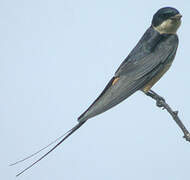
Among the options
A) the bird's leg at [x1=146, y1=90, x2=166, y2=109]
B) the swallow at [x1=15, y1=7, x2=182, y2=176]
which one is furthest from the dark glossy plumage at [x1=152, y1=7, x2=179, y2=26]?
the bird's leg at [x1=146, y1=90, x2=166, y2=109]

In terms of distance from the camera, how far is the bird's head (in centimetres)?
350

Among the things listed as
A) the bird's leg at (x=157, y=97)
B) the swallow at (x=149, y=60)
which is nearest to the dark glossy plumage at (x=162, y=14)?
the swallow at (x=149, y=60)

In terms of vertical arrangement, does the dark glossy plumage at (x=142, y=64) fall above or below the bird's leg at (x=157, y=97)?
above

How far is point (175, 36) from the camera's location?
3.76 meters

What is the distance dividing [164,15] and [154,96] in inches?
28.5

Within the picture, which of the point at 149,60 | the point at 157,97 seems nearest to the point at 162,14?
the point at 149,60

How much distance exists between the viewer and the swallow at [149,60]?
3.32 metres

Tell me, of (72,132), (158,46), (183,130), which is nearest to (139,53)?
(158,46)

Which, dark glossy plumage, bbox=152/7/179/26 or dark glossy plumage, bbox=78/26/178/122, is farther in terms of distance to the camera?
dark glossy plumage, bbox=152/7/179/26

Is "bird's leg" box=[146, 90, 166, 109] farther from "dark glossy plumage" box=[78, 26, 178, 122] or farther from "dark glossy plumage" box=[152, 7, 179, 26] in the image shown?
"dark glossy plumage" box=[152, 7, 179, 26]

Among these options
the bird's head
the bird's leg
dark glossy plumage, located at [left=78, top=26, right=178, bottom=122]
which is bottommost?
the bird's leg

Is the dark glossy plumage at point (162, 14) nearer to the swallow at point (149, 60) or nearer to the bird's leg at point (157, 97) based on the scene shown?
the swallow at point (149, 60)

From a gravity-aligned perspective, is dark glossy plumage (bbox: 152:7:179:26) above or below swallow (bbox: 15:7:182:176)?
above

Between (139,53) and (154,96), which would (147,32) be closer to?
(139,53)
